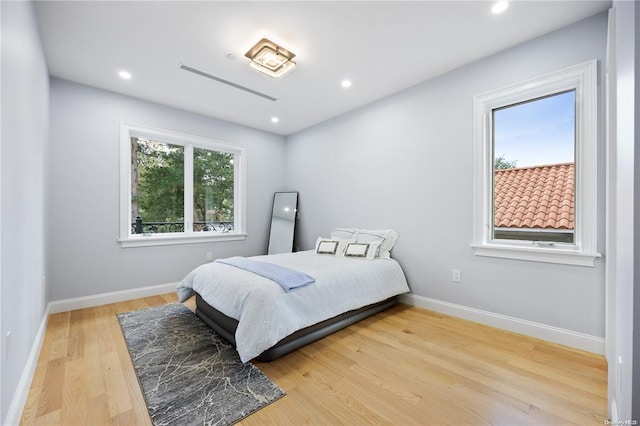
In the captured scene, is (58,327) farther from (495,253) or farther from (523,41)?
(523,41)

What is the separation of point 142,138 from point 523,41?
459 centimetres

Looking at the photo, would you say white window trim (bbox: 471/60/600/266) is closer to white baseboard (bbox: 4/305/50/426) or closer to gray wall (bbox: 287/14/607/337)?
gray wall (bbox: 287/14/607/337)

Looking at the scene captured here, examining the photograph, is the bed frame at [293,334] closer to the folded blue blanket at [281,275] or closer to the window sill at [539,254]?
the folded blue blanket at [281,275]

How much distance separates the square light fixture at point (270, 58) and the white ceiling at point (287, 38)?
0.06 meters

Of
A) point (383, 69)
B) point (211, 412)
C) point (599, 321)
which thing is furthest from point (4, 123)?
point (599, 321)

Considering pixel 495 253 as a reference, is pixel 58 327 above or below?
below

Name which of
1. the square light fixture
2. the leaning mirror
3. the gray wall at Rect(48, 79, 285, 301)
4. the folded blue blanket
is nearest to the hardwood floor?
the folded blue blanket

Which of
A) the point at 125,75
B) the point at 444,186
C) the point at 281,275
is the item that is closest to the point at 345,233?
the point at 444,186

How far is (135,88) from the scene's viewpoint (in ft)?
10.8

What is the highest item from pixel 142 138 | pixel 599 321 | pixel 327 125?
pixel 327 125

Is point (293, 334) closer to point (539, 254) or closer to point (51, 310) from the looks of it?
point (539, 254)

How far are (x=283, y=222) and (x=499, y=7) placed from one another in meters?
3.90

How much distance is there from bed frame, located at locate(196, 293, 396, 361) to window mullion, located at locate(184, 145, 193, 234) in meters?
1.64

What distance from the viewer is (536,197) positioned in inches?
100
